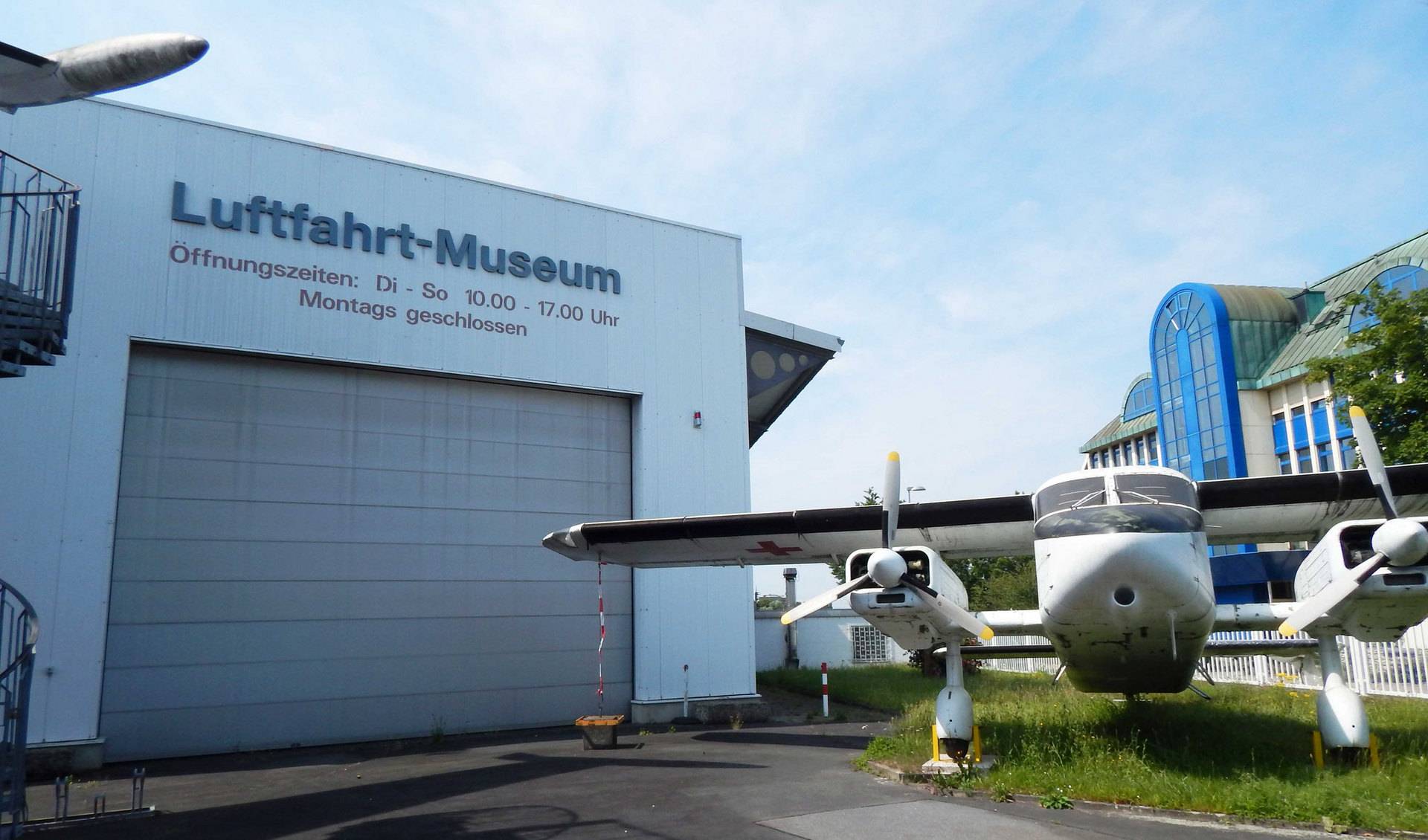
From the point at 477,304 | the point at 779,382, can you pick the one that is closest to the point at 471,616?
the point at 477,304

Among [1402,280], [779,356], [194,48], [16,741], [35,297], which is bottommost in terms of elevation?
[16,741]

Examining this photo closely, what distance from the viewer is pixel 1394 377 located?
19.5m

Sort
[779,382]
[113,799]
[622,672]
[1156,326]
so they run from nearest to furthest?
[113,799] → [622,672] → [779,382] → [1156,326]

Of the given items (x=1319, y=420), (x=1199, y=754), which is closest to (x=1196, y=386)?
(x=1319, y=420)

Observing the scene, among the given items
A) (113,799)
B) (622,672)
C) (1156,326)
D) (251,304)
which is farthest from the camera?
(1156,326)

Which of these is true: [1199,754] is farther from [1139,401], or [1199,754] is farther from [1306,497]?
[1139,401]

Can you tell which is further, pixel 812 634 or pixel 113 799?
pixel 812 634

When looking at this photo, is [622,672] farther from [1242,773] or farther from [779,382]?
[1242,773]

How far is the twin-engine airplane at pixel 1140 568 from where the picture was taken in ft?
29.3

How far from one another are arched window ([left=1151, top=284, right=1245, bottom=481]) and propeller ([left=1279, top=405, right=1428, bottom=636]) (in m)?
33.8

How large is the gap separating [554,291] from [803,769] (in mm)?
10270

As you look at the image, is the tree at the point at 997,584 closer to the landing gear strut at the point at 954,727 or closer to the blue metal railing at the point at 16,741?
the landing gear strut at the point at 954,727

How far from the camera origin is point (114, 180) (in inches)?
566

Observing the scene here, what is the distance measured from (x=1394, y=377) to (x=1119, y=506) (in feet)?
48.9
